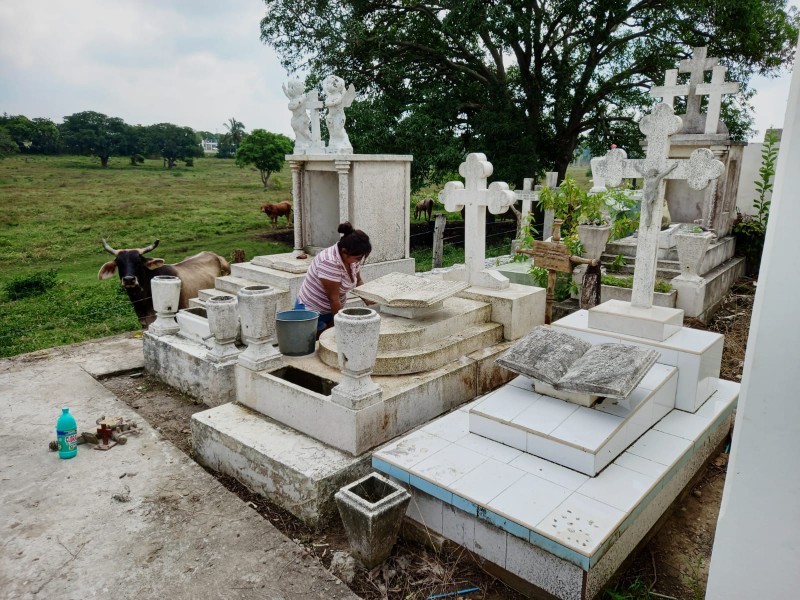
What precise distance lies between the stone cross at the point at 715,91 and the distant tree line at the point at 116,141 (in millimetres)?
18477

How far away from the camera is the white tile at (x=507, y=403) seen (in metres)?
3.71

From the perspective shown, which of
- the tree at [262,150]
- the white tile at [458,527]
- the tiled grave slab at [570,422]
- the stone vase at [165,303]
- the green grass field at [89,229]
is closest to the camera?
the white tile at [458,527]

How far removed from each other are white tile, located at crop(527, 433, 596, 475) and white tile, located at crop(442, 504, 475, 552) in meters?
0.62

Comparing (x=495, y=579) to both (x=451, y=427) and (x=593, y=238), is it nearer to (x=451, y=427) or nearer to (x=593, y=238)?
(x=451, y=427)

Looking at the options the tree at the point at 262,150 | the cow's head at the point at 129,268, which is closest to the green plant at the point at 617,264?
the cow's head at the point at 129,268

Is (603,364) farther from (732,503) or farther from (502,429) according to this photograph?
(732,503)

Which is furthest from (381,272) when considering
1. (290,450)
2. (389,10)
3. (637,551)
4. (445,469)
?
(389,10)

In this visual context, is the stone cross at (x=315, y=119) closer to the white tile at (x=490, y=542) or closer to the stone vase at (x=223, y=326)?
the stone vase at (x=223, y=326)

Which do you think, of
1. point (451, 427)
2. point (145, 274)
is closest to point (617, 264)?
point (451, 427)

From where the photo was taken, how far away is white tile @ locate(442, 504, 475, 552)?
3.24m

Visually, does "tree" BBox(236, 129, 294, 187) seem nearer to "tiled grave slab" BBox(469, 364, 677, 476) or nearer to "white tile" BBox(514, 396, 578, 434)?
"tiled grave slab" BBox(469, 364, 677, 476)

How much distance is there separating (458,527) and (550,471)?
641 millimetres

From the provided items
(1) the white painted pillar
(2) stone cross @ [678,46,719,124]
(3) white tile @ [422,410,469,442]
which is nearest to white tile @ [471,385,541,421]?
(3) white tile @ [422,410,469,442]

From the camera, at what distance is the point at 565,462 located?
3389 mm
